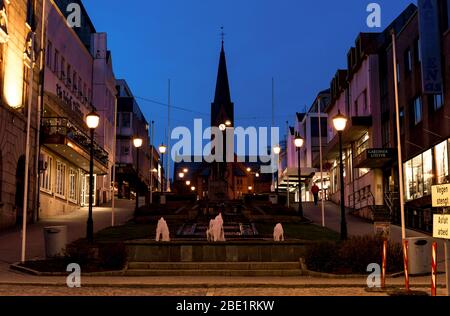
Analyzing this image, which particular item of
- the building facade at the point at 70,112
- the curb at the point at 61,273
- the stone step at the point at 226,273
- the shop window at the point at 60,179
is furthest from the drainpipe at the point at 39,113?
the stone step at the point at 226,273

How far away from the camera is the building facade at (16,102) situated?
33844 millimetres

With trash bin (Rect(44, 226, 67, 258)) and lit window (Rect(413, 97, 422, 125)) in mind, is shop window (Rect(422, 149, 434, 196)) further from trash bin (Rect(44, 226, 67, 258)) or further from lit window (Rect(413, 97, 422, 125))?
trash bin (Rect(44, 226, 67, 258))

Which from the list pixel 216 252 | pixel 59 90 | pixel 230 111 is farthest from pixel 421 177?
pixel 230 111

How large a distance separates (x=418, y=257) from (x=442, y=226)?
30.2 ft

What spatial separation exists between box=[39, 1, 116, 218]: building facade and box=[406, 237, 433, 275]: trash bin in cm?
2036

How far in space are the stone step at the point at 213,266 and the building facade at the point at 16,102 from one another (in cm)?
1363

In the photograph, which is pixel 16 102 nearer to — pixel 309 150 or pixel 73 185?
pixel 73 185

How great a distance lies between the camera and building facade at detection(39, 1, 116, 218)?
4241cm

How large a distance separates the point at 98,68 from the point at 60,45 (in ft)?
41.2

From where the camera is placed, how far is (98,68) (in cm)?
6059

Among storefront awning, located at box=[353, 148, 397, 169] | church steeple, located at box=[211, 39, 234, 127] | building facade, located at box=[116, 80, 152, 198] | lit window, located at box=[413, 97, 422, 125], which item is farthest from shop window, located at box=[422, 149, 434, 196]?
church steeple, located at box=[211, 39, 234, 127]

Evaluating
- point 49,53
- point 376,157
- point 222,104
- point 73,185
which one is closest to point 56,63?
point 49,53

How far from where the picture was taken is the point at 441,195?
13109 mm
